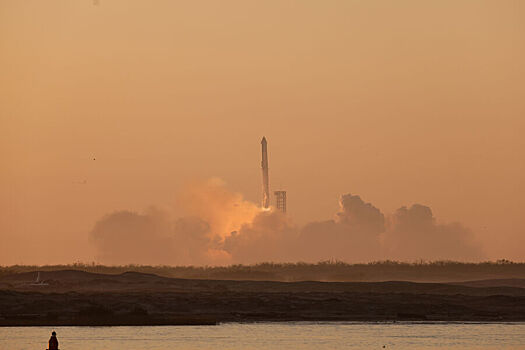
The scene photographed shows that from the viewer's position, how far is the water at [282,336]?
117 metres

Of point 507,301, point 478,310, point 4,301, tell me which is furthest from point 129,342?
point 507,301

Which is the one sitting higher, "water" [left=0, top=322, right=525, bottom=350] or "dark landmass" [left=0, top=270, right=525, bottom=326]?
"dark landmass" [left=0, top=270, right=525, bottom=326]

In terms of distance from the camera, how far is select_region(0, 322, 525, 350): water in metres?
117

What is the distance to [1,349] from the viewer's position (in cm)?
11256

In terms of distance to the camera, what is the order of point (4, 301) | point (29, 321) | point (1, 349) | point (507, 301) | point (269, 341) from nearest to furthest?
point (1, 349) < point (269, 341) < point (29, 321) < point (4, 301) < point (507, 301)

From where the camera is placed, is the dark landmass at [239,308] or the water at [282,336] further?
the dark landmass at [239,308]

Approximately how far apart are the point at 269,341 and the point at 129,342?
488 inches

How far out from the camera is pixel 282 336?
4998 inches

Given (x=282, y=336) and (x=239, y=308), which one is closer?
(x=282, y=336)

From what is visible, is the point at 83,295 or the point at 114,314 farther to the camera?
the point at 83,295

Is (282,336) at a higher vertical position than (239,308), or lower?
lower

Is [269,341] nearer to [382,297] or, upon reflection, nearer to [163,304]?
[163,304]

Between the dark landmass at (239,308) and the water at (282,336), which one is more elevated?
the dark landmass at (239,308)

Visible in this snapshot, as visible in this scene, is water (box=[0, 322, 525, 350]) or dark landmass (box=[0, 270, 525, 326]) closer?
water (box=[0, 322, 525, 350])
